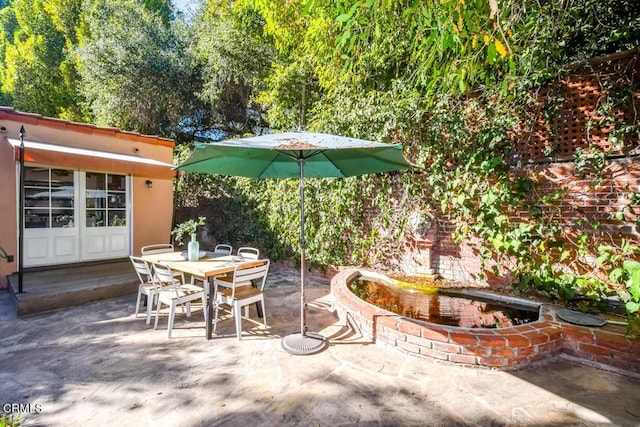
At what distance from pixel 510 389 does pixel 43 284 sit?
8.56m

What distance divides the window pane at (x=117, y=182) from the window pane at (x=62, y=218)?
4.28 ft

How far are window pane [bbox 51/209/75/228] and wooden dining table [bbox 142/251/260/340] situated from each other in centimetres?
469

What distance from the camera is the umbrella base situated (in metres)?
4.22

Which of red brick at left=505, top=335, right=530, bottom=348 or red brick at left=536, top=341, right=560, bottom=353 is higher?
red brick at left=505, top=335, right=530, bottom=348

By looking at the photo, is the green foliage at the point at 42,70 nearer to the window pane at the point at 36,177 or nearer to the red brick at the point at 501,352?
the window pane at the point at 36,177

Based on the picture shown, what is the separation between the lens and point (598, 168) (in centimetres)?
468

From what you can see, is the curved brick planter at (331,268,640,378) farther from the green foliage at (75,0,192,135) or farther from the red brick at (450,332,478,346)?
the green foliage at (75,0,192,135)

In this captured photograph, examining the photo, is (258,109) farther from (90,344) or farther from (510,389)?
(510,389)

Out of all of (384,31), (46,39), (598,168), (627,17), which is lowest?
(598,168)

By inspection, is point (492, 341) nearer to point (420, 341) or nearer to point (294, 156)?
point (420, 341)

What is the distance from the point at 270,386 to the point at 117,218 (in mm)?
8584

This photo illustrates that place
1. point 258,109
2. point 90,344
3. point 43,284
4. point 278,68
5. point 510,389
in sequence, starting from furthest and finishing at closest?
1. point 258,109
2. point 278,68
3. point 43,284
4. point 90,344
5. point 510,389

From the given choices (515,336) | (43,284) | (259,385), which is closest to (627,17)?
(515,336)

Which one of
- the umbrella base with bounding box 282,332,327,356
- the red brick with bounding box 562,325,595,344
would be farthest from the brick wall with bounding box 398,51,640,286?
the umbrella base with bounding box 282,332,327,356
